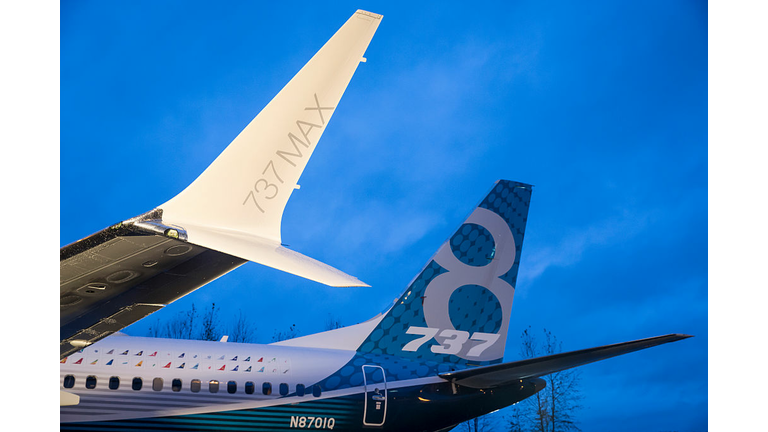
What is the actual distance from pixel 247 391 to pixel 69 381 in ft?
8.71

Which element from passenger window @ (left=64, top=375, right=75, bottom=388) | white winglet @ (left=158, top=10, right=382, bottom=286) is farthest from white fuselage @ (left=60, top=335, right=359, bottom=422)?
white winglet @ (left=158, top=10, right=382, bottom=286)

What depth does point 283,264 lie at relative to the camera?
9.87 ft

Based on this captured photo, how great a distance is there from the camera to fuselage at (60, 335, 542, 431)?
8.67 meters

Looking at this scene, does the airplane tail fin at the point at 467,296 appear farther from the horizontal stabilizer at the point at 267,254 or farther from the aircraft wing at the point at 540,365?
the horizontal stabilizer at the point at 267,254

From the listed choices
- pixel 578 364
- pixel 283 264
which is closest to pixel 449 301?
pixel 578 364

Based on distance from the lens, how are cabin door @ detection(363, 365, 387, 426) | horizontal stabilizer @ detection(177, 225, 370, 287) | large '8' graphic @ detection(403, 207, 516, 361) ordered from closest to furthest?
horizontal stabilizer @ detection(177, 225, 370, 287) → cabin door @ detection(363, 365, 387, 426) → large '8' graphic @ detection(403, 207, 516, 361)

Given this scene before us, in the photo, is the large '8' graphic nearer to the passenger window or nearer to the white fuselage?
the white fuselage

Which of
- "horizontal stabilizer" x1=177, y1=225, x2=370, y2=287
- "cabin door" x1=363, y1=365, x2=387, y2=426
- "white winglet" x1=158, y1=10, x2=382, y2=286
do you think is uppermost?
"white winglet" x1=158, y1=10, x2=382, y2=286

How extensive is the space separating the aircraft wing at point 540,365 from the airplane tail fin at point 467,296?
4.19 ft

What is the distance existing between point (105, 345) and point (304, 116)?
7.42m

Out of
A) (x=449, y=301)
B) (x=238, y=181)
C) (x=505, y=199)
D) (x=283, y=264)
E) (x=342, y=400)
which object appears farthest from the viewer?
(x=505, y=199)

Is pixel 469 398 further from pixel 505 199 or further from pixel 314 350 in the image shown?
pixel 505 199

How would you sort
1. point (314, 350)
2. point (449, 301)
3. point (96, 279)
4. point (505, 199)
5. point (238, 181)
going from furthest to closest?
point (505, 199) < point (449, 301) < point (314, 350) < point (96, 279) < point (238, 181)

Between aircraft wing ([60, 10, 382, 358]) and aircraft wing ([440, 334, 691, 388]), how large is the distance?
6054mm
